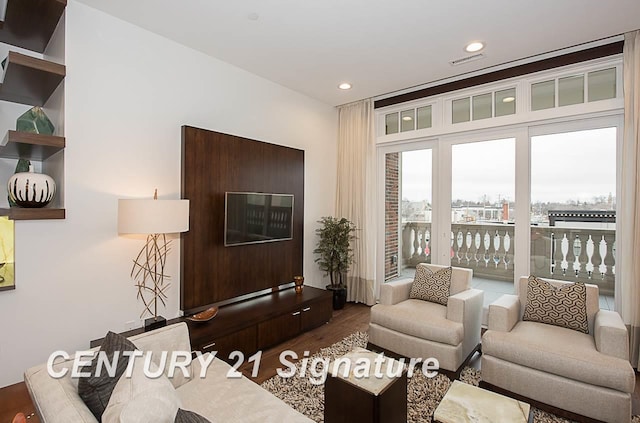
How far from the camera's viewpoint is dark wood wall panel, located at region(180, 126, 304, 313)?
3088 mm

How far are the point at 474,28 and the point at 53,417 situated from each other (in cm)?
367

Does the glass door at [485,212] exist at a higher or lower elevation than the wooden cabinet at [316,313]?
higher

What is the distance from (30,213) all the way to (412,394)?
2.99m

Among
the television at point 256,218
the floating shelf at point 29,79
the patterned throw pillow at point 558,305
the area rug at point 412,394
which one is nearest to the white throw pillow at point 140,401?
the area rug at point 412,394

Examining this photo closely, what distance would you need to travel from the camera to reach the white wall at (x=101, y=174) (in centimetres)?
235

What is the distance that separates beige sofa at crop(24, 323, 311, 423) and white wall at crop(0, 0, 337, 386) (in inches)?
44.7

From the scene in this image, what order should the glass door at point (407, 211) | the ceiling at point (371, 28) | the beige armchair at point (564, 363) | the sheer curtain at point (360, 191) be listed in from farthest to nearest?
1. the sheer curtain at point (360, 191)
2. the glass door at point (407, 211)
3. the ceiling at point (371, 28)
4. the beige armchair at point (564, 363)

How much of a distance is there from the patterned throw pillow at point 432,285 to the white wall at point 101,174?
2382mm

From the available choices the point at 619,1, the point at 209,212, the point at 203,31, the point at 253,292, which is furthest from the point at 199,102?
the point at 619,1

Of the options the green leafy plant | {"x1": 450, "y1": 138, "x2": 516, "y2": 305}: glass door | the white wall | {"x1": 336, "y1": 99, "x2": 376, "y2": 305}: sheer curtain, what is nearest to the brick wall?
{"x1": 336, "y1": 99, "x2": 376, "y2": 305}: sheer curtain

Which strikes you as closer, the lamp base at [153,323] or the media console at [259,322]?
the lamp base at [153,323]

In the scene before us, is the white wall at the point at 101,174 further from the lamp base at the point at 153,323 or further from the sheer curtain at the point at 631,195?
the sheer curtain at the point at 631,195

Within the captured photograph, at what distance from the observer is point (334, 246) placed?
4438 millimetres

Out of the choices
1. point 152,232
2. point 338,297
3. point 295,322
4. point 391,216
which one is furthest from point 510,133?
point 152,232
